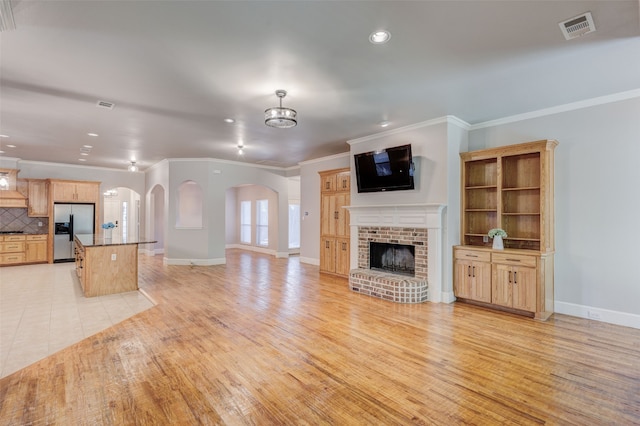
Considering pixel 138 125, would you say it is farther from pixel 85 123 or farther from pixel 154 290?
pixel 154 290

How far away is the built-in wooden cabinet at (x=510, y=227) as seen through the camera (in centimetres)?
434

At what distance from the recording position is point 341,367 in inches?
115

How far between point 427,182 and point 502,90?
1.75 metres

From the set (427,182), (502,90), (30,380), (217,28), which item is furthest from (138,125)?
(502,90)

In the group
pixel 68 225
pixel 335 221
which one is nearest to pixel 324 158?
pixel 335 221

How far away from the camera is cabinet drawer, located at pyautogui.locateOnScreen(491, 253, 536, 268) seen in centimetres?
429

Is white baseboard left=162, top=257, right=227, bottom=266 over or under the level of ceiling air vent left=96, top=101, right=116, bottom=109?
under

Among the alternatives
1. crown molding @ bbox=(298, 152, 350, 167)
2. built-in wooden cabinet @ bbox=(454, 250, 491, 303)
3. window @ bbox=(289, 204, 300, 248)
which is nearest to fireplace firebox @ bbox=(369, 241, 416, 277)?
built-in wooden cabinet @ bbox=(454, 250, 491, 303)

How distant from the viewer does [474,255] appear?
4.89 metres

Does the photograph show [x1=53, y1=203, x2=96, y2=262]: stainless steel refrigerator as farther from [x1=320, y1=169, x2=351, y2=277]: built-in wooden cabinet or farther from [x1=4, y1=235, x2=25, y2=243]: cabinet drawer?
[x1=320, y1=169, x2=351, y2=277]: built-in wooden cabinet

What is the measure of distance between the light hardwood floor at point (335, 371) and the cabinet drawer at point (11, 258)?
6.89 meters

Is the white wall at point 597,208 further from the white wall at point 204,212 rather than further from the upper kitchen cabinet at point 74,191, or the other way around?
the upper kitchen cabinet at point 74,191

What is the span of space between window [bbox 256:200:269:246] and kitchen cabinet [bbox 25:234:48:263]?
6.23 m

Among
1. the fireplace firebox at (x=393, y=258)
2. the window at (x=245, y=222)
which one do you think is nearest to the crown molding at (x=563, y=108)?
the fireplace firebox at (x=393, y=258)
